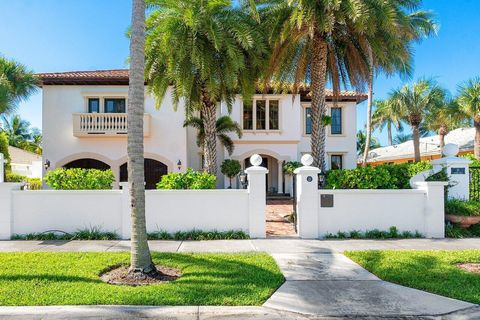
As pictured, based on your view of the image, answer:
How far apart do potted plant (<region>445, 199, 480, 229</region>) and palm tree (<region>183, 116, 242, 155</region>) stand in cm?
1123

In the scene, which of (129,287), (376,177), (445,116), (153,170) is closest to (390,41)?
(376,177)

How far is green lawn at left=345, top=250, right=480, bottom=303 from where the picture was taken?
539 centimetres

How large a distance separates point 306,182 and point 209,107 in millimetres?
6428

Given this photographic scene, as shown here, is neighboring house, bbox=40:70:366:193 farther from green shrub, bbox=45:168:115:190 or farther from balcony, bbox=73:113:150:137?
green shrub, bbox=45:168:115:190

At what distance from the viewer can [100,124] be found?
18.3m

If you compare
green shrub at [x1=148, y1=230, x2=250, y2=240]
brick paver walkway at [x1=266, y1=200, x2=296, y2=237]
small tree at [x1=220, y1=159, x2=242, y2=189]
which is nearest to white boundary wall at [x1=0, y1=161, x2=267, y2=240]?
green shrub at [x1=148, y1=230, x2=250, y2=240]

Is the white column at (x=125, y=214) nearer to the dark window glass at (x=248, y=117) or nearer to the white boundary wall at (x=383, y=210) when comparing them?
the white boundary wall at (x=383, y=210)

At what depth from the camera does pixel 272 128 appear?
830 inches

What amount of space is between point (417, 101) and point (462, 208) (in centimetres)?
1847

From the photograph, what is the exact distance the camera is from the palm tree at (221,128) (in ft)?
58.0

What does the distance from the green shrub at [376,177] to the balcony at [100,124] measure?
39.0 feet

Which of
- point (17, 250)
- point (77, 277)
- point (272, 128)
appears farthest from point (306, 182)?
point (272, 128)

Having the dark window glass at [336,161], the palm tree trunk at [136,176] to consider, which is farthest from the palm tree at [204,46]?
the dark window glass at [336,161]

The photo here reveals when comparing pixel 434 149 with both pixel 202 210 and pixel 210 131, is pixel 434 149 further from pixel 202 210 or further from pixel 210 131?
pixel 202 210
